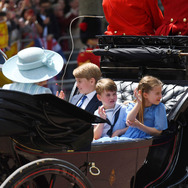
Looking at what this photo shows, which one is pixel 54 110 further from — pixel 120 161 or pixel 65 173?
pixel 120 161

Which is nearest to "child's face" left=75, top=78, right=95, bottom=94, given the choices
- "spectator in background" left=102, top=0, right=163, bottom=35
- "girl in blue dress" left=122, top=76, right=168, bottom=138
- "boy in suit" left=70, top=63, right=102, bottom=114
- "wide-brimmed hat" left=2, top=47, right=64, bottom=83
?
"boy in suit" left=70, top=63, right=102, bottom=114

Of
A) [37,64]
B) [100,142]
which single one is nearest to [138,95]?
[100,142]

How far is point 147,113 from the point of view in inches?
153

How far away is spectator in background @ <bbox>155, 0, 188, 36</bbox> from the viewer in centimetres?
432

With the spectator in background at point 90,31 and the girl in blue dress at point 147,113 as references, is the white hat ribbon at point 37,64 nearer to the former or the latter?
the girl in blue dress at point 147,113

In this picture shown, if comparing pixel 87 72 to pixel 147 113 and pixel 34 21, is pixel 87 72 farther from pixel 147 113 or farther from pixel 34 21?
pixel 34 21

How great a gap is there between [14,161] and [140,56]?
1.51 m

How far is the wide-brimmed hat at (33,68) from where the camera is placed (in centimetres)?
353

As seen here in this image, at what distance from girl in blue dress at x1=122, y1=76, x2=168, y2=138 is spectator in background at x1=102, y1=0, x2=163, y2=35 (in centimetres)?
98

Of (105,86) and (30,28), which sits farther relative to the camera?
(30,28)

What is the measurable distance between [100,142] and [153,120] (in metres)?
0.59

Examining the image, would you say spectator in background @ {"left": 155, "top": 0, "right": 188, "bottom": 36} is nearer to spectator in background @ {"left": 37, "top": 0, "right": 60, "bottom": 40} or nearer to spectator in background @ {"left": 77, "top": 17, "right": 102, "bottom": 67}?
spectator in background @ {"left": 77, "top": 17, "right": 102, "bottom": 67}

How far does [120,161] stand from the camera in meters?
3.57

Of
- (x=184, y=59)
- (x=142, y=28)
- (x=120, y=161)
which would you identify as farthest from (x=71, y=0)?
(x=120, y=161)
